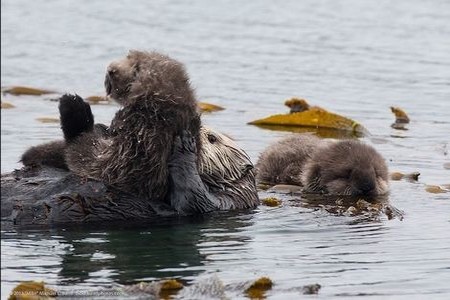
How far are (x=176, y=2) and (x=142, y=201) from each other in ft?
40.7

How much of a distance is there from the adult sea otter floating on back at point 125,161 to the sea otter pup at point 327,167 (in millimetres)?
1734

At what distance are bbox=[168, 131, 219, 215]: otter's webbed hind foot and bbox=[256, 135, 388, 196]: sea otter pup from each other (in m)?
1.58

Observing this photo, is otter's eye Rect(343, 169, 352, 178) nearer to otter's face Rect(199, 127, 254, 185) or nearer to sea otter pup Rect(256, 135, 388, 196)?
sea otter pup Rect(256, 135, 388, 196)

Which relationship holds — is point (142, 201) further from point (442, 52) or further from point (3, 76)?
point (442, 52)

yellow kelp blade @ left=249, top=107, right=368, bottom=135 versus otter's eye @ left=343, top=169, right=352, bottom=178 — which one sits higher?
yellow kelp blade @ left=249, top=107, right=368, bottom=135

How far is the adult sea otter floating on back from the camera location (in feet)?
22.5

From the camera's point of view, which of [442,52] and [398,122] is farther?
[442,52]

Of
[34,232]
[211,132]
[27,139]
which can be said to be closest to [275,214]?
[211,132]

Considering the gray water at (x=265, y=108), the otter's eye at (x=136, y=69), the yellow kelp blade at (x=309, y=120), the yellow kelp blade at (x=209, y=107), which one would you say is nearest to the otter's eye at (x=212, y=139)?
the gray water at (x=265, y=108)

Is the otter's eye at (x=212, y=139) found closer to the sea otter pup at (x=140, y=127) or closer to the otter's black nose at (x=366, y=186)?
the sea otter pup at (x=140, y=127)

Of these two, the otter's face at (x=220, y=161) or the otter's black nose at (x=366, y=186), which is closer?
the otter's face at (x=220, y=161)

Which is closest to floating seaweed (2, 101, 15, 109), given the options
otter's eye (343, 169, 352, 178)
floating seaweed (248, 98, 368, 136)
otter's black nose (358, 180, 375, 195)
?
floating seaweed (248, 98, 368, 136)

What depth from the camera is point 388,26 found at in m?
17.1

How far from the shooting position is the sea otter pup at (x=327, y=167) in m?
8.59
